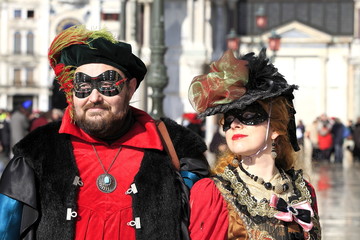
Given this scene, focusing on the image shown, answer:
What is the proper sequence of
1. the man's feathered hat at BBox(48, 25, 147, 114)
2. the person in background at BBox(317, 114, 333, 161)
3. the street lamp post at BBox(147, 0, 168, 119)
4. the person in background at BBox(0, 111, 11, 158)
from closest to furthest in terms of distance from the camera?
the man's feathered hat at BBox(48, 25, 147, 114), the street lamp post at BBox(147, 0, 168, 119), the person in background at BBox(0, 111, 11, 158), the person in background at BBox(317, 114, 333, 161)

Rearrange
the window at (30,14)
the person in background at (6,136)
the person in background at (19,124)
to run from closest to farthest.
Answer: the person in background at (19,124), the person in background at (6,136), the window at (30,14)

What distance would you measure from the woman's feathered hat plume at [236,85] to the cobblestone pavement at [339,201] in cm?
423

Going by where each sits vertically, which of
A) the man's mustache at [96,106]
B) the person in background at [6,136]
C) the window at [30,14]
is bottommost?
the person in background at [6,136]

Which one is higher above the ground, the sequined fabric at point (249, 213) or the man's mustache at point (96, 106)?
the man's mustache at point (96, 106)

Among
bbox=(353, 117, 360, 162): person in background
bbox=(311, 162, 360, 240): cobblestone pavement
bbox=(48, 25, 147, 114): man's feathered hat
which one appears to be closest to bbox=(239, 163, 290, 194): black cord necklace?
bbox=(48, 25, 147, 114): man's feathered hat

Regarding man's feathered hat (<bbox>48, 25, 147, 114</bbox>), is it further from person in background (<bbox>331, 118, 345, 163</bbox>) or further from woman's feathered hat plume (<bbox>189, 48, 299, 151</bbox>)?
person in background (<bbox>331, 118, 345, 163</bbox>)

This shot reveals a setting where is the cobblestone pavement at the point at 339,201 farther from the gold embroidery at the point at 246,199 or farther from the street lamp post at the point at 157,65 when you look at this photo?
the gold embroidery at the point at 246,199

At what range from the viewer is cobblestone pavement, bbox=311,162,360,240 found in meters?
12.8

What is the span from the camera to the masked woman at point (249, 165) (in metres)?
4.52

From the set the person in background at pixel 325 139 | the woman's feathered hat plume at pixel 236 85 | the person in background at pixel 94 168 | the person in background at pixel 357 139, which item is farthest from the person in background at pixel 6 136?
the woman's feathered hat plume at pixel 236 85

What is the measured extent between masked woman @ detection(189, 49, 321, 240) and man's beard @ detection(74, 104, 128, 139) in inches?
15.8

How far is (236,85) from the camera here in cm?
457

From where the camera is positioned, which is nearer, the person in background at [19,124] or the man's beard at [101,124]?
the man's beard at [101,124]

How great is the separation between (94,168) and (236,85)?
0.83 metres
